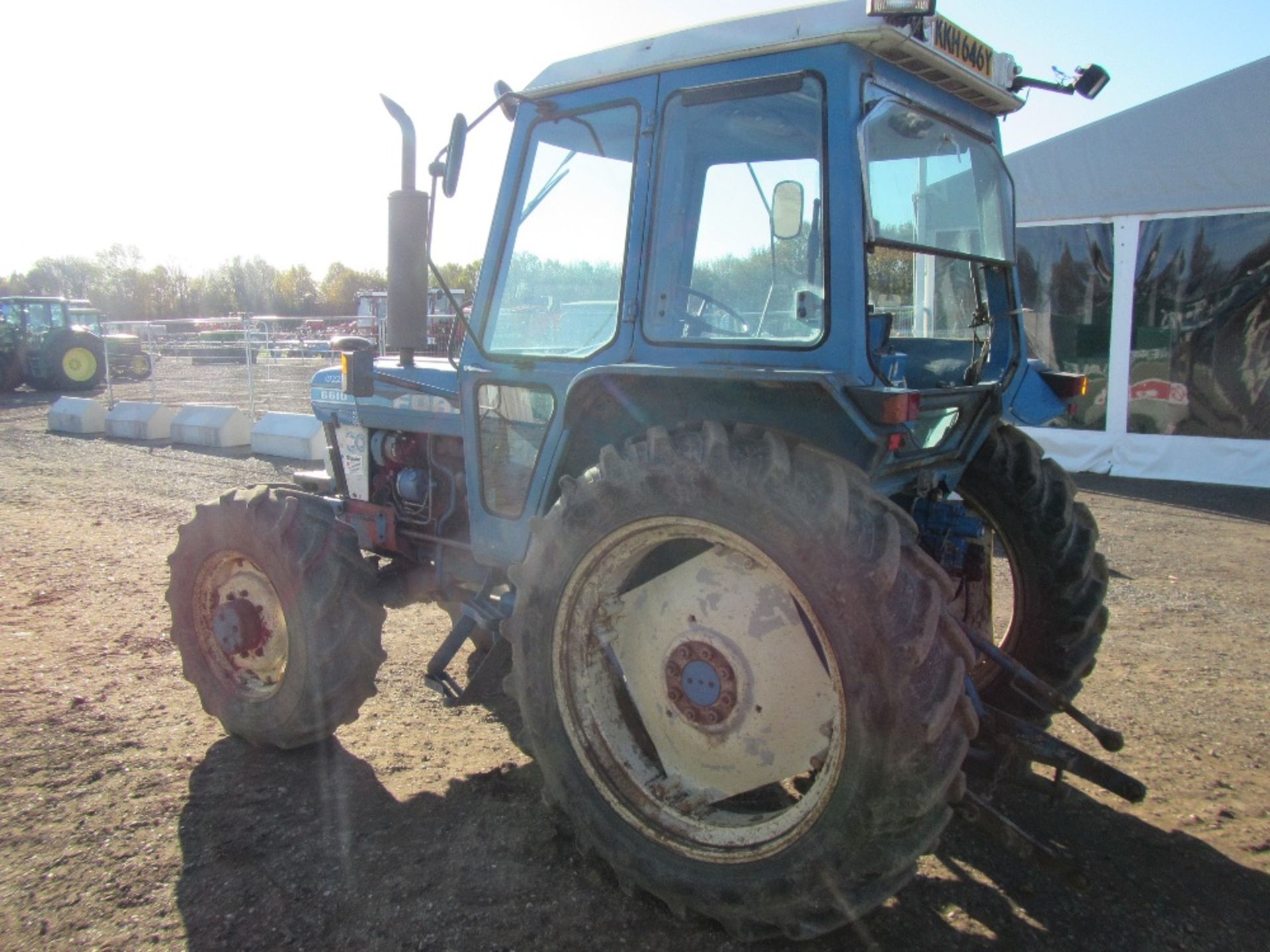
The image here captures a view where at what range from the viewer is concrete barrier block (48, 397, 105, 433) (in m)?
14.3

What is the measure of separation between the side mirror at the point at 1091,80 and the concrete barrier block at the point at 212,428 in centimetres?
1154

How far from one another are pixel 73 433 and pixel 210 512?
505 inches

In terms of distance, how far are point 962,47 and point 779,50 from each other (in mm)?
638

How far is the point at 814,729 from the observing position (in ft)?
8.25

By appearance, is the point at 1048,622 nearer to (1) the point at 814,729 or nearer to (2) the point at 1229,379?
(1) the point at 814,729

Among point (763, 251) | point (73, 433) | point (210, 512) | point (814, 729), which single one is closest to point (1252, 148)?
point (763, 251)

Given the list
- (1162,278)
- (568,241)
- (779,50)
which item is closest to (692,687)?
(568,241)

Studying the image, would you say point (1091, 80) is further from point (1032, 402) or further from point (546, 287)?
point (546, 287)

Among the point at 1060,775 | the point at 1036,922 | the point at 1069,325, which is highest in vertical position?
the point at 1069,325

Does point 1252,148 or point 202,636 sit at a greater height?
point 1252,148

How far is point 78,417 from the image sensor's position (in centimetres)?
1430

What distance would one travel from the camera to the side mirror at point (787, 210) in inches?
109

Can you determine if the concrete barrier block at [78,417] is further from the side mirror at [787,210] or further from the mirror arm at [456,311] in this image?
the side mirror at [787,210]

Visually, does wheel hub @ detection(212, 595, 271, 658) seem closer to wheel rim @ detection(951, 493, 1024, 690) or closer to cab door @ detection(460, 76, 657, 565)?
cab door @ detection(460, 76, 657, 565)
